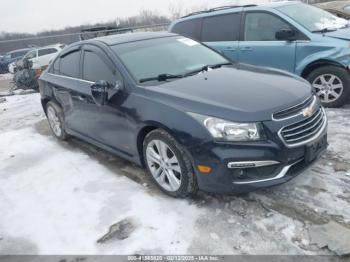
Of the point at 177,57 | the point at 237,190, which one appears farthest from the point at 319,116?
the point at 177,57

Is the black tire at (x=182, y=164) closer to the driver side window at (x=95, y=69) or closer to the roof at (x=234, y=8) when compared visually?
the driver side window at (x=95, y=69)

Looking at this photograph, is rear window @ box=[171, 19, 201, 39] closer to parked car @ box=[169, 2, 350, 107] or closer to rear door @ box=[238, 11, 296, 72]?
parked car @ box=[169, 2, 350, 107]

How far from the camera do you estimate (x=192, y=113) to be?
309 cm

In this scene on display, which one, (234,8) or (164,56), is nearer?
(164,56)

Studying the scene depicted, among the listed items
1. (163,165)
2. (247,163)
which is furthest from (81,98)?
(247,163)

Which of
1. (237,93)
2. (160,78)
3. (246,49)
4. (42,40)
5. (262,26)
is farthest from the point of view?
(42,40)

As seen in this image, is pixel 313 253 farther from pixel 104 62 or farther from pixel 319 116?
pixel 104 62

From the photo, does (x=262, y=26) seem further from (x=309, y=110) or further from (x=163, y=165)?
(x=163, y=165)

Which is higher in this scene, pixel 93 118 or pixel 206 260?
pixel 93 118

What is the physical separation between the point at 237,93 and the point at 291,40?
3.03 m

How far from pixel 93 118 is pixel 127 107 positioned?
90 centimetres

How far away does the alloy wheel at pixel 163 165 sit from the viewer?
342 cm

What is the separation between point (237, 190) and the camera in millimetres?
3049

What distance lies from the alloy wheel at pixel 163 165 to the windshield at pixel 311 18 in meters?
3.68
